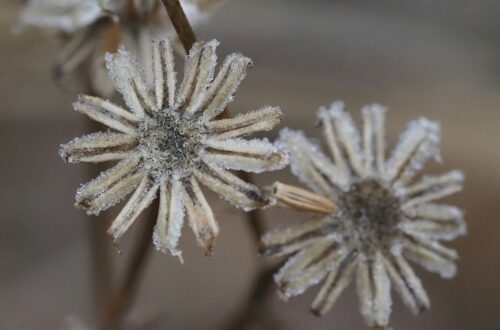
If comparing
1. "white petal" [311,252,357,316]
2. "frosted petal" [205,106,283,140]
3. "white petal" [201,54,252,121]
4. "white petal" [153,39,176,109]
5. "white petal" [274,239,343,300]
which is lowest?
→ "white petal" [311,252,357,316]

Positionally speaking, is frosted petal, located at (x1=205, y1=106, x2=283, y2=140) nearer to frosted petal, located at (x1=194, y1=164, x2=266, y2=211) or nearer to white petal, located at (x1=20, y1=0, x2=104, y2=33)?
frosted petal, located at (x1=194, y1=164, x2=266, y2=211)

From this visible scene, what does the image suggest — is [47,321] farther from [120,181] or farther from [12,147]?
[120,181]

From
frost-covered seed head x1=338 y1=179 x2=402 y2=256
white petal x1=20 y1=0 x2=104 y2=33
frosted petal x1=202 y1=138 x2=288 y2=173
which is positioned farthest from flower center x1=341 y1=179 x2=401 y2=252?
white petal x1=20 y1=0 x2=104 y2=33

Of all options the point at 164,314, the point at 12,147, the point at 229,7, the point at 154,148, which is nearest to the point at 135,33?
the point at 154,148

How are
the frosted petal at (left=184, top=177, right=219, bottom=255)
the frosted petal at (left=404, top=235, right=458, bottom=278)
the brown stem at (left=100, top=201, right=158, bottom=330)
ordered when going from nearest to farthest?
the frosted petal at (left=184, top=177, right=219, bottom=255) < the frosted petal at (left=404, top=235, right=458, bottom=278) < the brown stem at (left=100, top=201, right=158, bottom=330)

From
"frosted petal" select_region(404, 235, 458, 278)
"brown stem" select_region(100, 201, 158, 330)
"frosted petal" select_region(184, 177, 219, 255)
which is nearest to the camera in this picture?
"frosted petal" select_region(184, 177, 219, 255)

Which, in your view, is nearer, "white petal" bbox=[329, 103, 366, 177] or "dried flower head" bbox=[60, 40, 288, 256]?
"dried flower head" bbox=[60, 40, 288, 256]
